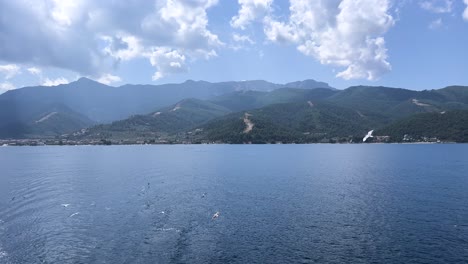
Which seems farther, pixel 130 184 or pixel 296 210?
pixel 130 184

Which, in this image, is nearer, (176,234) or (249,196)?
(176,234)

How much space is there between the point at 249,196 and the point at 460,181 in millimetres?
66327

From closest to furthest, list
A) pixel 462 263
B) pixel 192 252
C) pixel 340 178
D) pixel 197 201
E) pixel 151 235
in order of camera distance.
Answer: pixel 462 263 → pixel 192 252 → pixel 151 235 → pixel 197 201 → pixel 340 178

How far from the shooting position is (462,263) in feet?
161

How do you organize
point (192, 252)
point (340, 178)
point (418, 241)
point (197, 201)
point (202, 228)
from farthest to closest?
point (340, 178) < point (197, 201) < point (202, 228) < point (418, 241) < point (192, 252)

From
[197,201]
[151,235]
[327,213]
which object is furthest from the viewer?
[197,201]

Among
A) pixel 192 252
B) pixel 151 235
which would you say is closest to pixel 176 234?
pixel 151 235

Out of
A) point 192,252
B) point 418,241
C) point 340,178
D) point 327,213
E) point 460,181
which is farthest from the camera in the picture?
point 340,178

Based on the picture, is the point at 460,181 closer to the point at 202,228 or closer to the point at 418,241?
the point at 418,241

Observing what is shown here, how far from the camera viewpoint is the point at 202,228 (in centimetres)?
6625

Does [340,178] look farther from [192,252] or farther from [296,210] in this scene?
[192,252]

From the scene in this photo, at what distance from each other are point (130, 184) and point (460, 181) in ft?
322

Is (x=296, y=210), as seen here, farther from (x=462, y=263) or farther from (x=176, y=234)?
(x=462, y=263)

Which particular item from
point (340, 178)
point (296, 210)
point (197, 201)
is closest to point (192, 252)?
point (296, 210)
